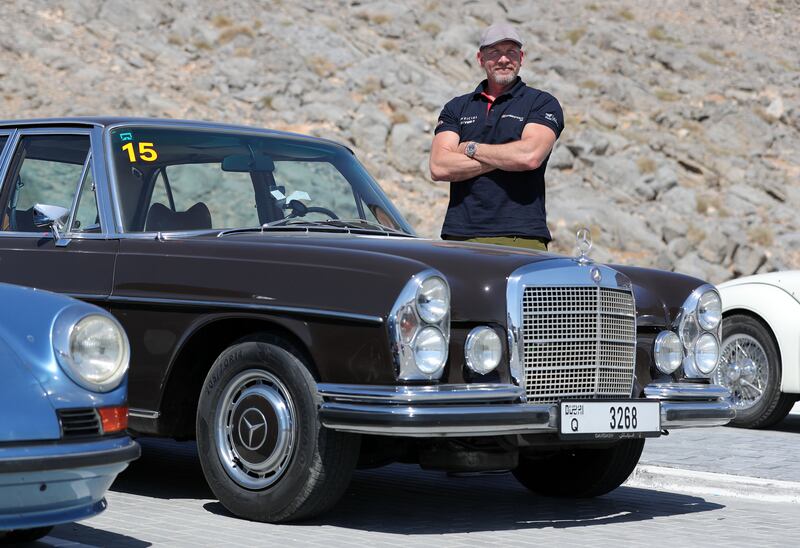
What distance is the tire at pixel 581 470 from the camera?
21.9ft

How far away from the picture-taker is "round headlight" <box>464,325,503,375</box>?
17.7 ft

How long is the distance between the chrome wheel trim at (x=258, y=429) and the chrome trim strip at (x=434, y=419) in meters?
0.28

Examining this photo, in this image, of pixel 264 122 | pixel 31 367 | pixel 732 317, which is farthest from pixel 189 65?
pixel 31 367

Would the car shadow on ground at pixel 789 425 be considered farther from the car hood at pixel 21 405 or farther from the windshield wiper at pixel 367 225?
the car hood at pixel 21 405

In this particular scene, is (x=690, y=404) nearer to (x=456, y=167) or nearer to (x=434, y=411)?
(x=434, y=411)

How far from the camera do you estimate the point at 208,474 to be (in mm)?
5777

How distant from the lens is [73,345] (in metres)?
4.43

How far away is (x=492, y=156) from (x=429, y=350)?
7.11 feet

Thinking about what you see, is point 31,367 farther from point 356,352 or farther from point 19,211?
point 19,211

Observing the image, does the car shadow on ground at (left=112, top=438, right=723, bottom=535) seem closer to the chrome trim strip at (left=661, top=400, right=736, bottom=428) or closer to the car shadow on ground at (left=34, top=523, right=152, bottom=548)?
the chrome trim strip at (left=661, top=400, right=736, bottom=428)

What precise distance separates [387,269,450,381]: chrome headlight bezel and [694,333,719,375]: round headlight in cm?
163

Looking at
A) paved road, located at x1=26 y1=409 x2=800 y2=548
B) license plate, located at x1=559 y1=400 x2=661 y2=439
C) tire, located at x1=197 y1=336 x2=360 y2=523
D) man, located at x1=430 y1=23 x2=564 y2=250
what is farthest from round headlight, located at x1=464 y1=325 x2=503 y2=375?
man, located at x1=430 y1=23 x2=564 y2=250

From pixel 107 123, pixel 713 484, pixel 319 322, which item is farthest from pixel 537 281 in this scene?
pixel 107 123

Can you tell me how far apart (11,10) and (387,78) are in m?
9.27
